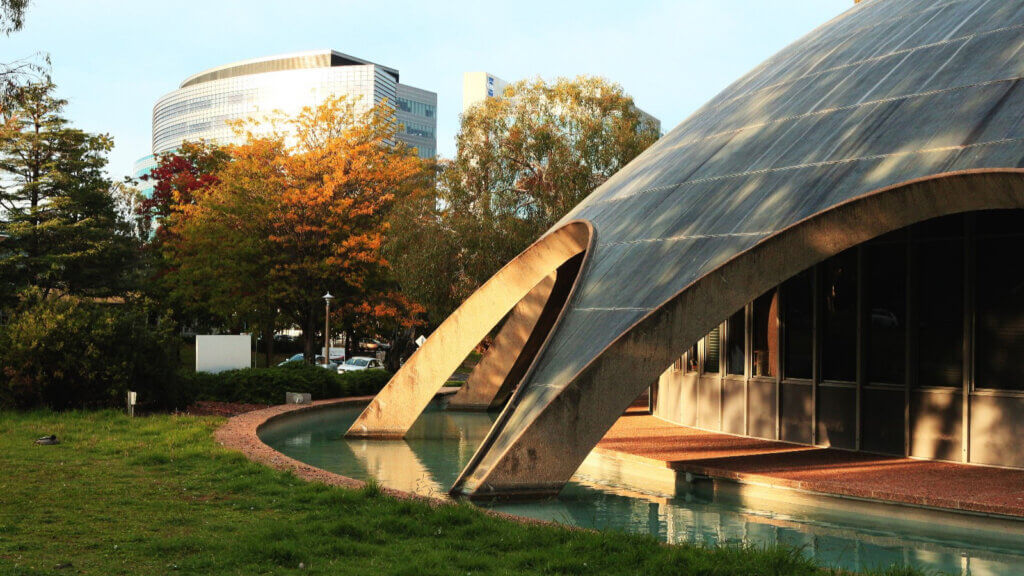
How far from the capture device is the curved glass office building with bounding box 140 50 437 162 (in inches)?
5300

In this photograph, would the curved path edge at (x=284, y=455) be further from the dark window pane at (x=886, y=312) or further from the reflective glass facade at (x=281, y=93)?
the reflective glass facade at (x=281, y=93)

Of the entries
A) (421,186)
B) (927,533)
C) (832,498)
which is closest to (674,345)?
(832,498)

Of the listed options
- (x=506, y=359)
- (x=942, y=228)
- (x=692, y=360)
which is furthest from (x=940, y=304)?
(x=506, y=359)

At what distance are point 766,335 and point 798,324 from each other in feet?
2.59

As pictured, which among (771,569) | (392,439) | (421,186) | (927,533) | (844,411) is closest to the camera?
(771,569)

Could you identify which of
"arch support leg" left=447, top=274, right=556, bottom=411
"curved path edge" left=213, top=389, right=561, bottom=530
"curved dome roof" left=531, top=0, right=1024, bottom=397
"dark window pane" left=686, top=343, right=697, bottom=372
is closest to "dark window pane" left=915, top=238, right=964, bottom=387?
"curved dome roof" left=531, top=0, right=1024, bottom=397

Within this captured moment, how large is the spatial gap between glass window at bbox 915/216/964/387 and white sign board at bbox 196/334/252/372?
729 inches

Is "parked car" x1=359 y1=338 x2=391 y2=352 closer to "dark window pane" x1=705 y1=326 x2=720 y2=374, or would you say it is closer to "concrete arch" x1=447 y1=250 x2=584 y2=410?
"concrete arch" x1=447 y1=250 x2=584 y2=410

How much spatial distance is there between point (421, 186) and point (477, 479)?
31.4 metres

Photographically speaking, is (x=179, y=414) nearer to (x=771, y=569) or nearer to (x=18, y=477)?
(x=18, y=477)

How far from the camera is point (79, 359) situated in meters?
19.3

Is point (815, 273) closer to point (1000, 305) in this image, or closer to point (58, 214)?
point (1000, 305)

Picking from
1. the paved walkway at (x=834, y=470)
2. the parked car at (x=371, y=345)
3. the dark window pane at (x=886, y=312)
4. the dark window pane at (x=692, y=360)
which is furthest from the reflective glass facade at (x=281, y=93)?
the dark window pane at (x=886, y=312)

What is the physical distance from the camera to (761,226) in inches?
466
